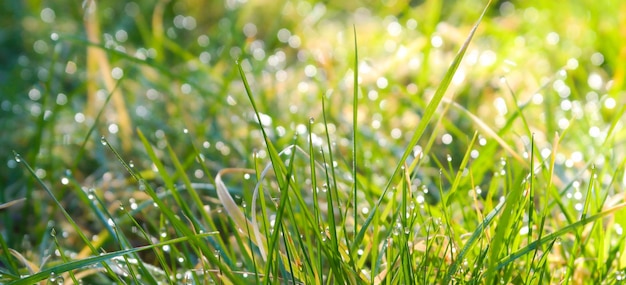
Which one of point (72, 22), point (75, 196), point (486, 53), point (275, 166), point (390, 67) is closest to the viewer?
point (275, 166)

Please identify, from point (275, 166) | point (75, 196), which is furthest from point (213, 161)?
point (275, 166)

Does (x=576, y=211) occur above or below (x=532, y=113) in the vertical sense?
below

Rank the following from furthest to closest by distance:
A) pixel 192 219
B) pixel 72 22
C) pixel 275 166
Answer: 1. pixel 72 22
2. pixel 192 219
3. pixel 275 166

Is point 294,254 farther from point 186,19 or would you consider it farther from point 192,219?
point 186,19

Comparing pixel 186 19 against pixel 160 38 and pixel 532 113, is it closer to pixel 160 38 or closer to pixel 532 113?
pixel 160 38

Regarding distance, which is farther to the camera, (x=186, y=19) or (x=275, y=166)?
(x=186, y=19)

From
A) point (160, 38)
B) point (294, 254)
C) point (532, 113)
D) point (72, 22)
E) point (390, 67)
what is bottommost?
point (294, 254)
